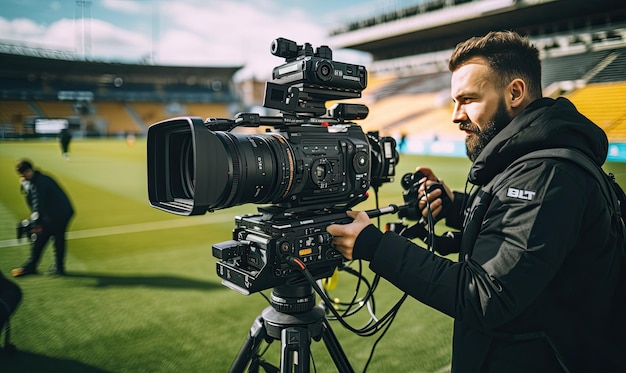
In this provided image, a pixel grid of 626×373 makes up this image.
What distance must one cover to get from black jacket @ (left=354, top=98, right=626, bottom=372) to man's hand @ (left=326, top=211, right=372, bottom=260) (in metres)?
0.06

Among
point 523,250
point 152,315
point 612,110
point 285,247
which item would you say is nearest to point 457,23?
point 612,110

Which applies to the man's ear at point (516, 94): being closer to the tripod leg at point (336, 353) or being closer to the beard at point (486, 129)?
the beard at point (486, 129)

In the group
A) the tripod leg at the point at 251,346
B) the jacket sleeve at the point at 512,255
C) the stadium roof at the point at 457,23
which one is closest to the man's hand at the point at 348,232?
the jacket sleeve at the point at 512,255

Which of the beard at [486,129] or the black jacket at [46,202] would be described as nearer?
the beard at [486,129]

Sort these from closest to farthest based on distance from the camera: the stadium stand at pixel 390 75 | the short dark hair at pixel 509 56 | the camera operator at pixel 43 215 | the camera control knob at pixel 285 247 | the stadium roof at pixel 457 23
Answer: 1. the short dark hair at pixel 509 56
2. the camera control knob at pixel 285 247
3. the camera operator at pixel 43 215
4. the stadium stand at pixel 390 75
5. the stadium roof at pixel 457 23

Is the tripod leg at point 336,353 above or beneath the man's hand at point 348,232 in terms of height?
beneath

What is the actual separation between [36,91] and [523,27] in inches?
1138

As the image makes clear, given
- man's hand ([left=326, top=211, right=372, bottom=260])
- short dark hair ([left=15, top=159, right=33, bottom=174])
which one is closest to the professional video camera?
man's hand ([left=326, top=211, right=372, bottom=260])

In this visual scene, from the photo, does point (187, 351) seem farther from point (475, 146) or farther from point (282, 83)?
point (475, 146)

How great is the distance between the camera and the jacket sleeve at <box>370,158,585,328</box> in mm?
1054

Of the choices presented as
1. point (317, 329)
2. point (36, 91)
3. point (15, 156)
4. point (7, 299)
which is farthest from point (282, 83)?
point (36, 91)

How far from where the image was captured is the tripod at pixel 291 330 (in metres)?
1.56

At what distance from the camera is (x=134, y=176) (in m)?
11.7

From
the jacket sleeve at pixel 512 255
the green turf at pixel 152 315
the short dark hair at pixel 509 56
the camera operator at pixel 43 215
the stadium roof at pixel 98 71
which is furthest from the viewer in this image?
the stadium roof at pixel 98 71
